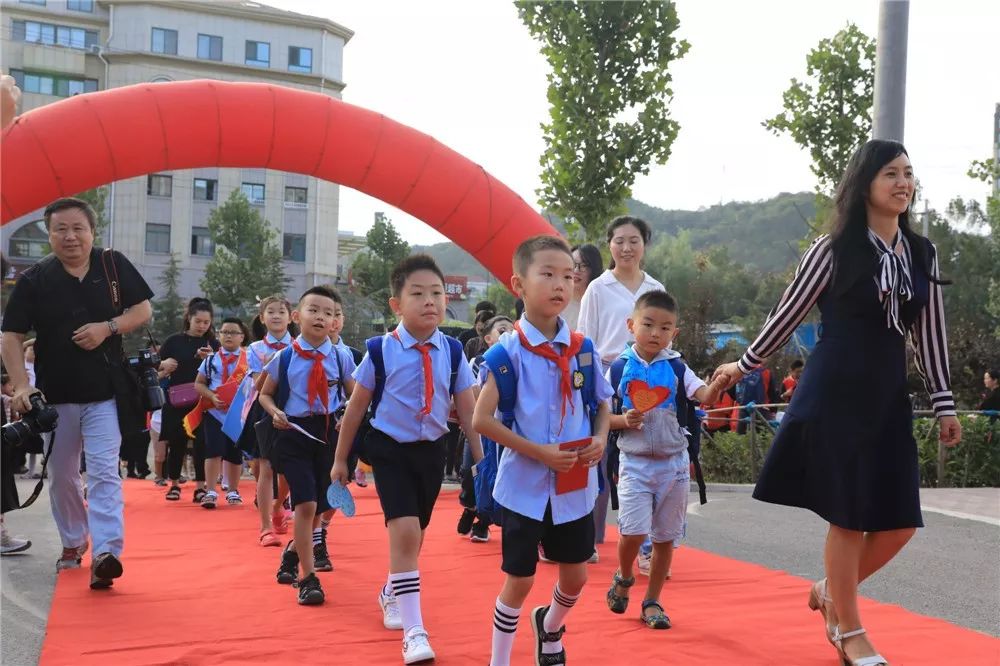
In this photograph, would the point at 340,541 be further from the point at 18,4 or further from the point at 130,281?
the point at 18,4

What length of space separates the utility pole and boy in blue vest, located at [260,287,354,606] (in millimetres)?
4468

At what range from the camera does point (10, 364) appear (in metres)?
5.99

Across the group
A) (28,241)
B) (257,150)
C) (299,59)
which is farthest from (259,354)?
(299,59)

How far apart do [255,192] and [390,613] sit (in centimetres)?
5359

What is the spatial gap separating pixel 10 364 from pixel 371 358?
7.98ft

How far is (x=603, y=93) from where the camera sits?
1603 centimetres

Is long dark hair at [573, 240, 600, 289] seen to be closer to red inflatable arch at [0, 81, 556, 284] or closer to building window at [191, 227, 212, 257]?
red inflatable arch at [0, 81, 556, 284]

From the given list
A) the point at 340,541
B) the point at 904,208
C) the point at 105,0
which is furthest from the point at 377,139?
the point at 105,0

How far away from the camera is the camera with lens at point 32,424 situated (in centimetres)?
543

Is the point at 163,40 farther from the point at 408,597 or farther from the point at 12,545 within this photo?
the point at 408,597

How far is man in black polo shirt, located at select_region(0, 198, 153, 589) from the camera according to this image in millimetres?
5949

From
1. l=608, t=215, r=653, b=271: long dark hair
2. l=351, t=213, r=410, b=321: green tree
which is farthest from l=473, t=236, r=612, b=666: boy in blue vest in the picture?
l=351, t=213, r=410, b=321: green tree

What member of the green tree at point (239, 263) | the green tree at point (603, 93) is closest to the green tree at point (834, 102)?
the green tree at point (603, 93)

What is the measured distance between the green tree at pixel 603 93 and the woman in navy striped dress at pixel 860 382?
11985 mm
